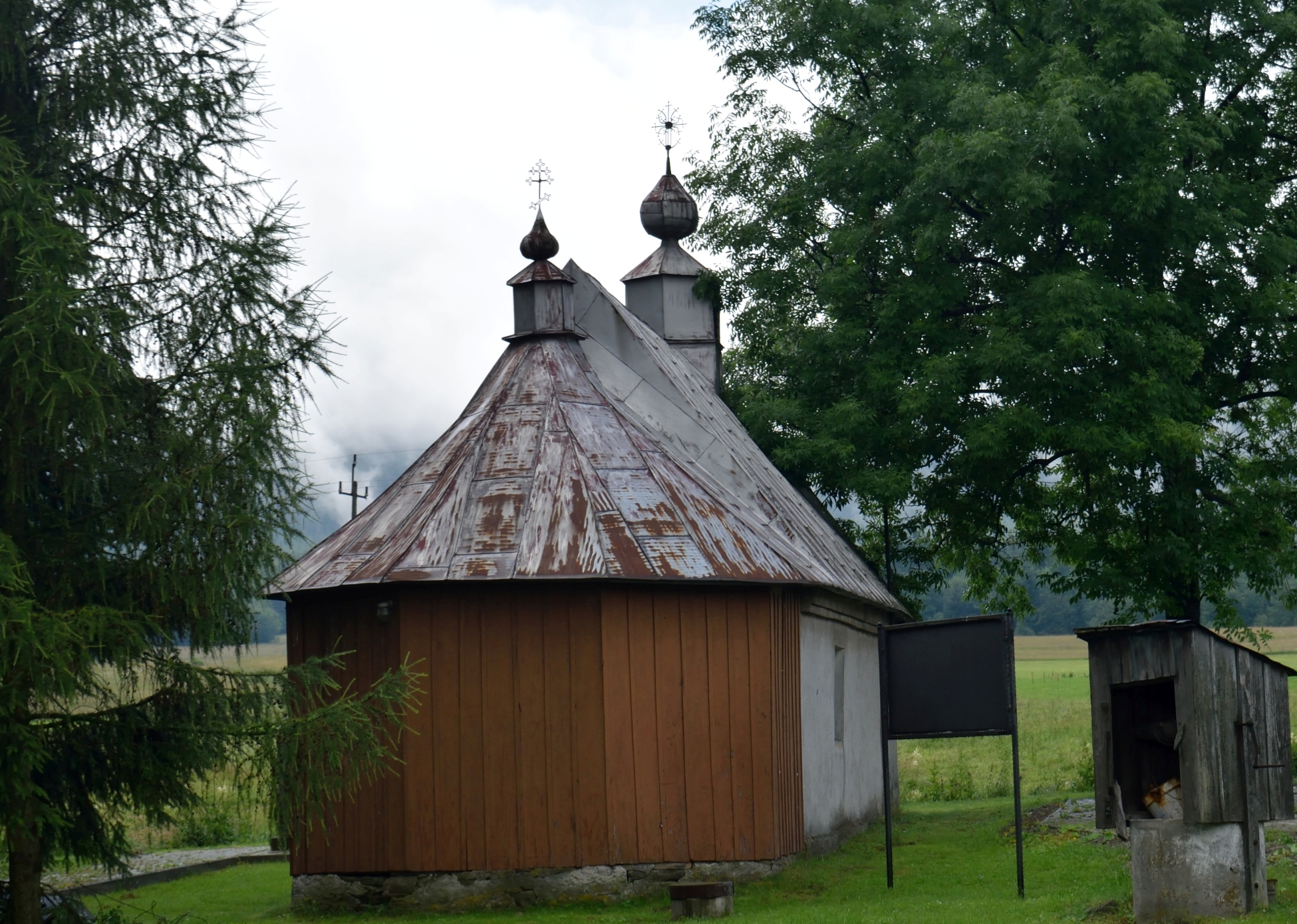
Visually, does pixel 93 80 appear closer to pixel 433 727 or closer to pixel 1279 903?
pixel 433 727

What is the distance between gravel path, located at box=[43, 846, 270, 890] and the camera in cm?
1928

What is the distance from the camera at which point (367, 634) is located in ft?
47.8

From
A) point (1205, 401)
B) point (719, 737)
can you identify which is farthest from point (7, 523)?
point (1205, 401)

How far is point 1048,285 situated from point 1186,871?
35.9 feet

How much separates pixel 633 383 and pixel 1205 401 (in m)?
9.08

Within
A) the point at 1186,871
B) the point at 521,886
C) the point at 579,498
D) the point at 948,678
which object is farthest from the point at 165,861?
the point at 1186,871

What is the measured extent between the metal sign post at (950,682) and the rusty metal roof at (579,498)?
7.15 ft

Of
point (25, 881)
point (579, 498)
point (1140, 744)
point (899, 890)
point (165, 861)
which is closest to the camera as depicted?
point (25, 881)

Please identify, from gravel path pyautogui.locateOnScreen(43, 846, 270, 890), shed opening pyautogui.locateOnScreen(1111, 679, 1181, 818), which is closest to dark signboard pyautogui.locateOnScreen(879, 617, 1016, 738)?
shed opening pyautogui.locateOnScreen(1111, 679, 1181, 818)

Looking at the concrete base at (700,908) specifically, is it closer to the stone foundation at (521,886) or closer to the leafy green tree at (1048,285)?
the stone foundation at (521,886)

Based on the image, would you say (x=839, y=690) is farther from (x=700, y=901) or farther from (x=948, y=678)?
(x=700, y=901)

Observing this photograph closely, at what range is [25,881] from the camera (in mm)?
10266

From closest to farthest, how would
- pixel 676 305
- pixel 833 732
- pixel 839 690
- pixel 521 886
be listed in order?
1. pixel 521 886
2. pixel 833 732
3. pixel 839 690
4. pixel 676 305

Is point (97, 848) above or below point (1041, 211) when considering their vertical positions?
below
